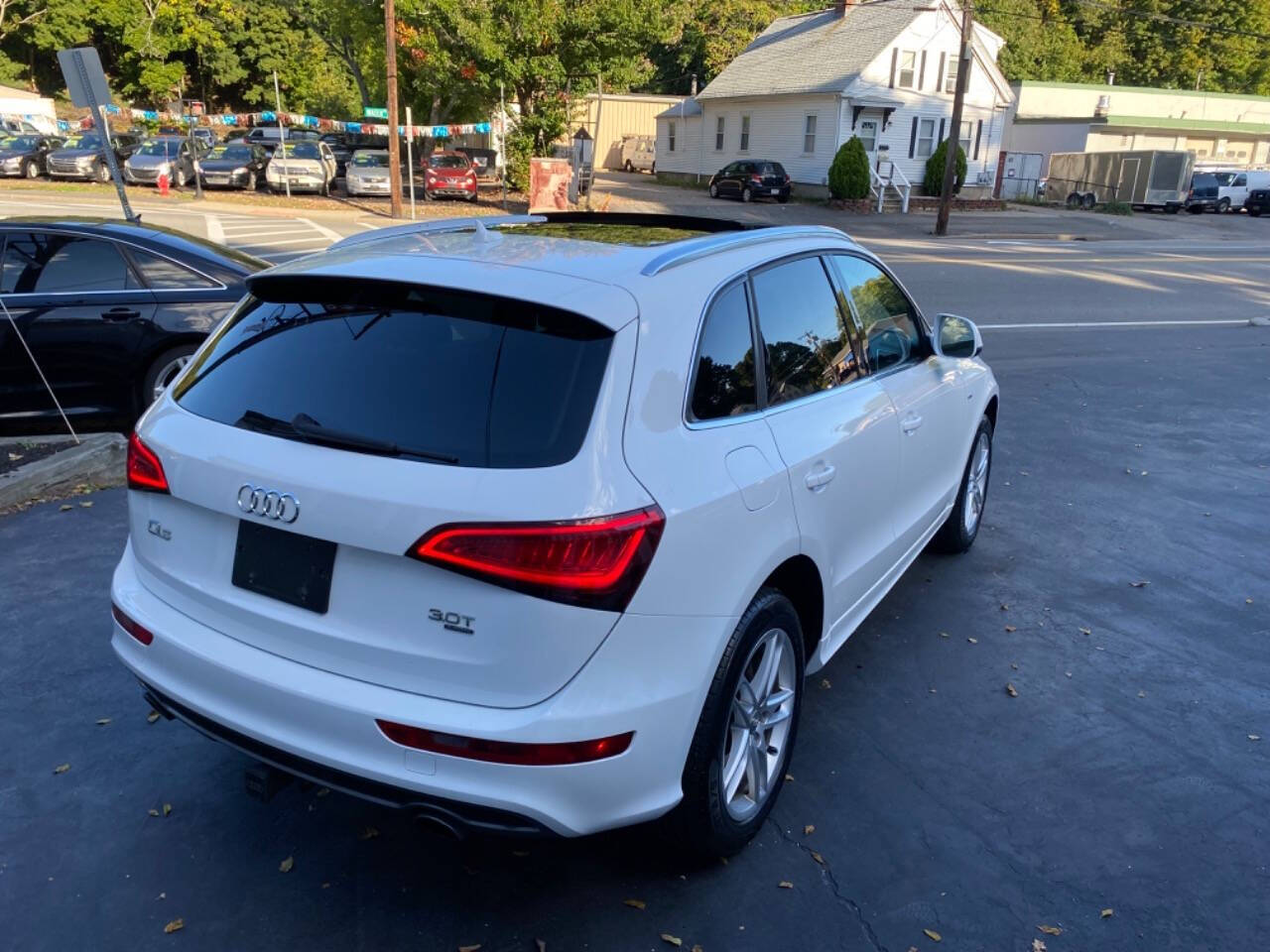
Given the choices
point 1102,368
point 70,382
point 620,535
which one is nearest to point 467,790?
point 620,535

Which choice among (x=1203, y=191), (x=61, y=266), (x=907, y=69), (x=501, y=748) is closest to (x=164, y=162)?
(x=61, y=266)

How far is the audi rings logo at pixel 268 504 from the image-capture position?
2.46 meters

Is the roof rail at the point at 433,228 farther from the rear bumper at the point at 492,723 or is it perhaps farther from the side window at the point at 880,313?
the rear bumper at the point at 492,723

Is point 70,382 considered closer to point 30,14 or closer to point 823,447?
point 823,447

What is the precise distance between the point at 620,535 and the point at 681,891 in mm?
1222

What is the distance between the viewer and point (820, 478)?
3.18 m

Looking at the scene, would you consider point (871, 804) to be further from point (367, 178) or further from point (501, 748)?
point (367, 178)

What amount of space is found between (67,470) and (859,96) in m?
36.1

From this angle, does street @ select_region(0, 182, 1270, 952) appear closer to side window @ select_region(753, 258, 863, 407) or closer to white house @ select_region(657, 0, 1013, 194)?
side window @ select_region(753, 258, 863, 407)

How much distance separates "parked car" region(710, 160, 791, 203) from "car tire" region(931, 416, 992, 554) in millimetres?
32273

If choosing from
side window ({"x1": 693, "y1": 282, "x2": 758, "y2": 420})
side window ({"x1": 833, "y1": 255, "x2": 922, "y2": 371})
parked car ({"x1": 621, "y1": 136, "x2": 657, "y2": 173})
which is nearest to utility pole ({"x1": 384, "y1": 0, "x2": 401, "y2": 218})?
side window ({"x1": 833, "y1": 255, "x2": 922, "y2": 371})

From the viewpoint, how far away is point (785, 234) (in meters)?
3.61

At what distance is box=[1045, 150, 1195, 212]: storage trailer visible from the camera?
41.5 metres

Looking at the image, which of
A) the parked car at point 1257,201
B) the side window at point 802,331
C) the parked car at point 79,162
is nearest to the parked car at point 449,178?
the parked car at point 79,162
